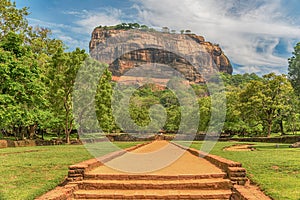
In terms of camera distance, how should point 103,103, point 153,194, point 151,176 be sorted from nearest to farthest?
point 153,194 < point 151,176 < point 103,103

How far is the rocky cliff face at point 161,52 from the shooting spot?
132125mm

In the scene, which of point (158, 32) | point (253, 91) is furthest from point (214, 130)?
point (158, 32)

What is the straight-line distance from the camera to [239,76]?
119750 millimetres

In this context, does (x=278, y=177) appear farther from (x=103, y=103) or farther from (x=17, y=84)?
(x=103, y=103)

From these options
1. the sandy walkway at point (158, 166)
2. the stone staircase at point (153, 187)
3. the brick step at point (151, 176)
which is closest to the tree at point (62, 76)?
the sandy walkway at point (158, 166)

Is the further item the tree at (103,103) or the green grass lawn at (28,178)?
the tree at (103,103)

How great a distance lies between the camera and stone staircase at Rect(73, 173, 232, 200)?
22.3ft

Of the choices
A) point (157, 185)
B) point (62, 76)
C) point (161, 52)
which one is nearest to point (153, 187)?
point (157, 185)

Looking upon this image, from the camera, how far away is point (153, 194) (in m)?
6.75

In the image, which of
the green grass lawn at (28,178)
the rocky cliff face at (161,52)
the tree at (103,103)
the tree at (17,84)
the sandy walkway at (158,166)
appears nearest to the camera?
the green grass lawn at (28,178)

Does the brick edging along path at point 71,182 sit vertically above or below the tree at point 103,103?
below

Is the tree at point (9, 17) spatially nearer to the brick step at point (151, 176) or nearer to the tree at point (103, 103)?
the tree at point (103, 103)

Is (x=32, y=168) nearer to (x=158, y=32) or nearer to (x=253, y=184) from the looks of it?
(x=253, y=184)

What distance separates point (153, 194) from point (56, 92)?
20964mm
